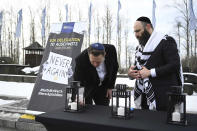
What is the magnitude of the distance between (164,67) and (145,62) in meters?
0.21

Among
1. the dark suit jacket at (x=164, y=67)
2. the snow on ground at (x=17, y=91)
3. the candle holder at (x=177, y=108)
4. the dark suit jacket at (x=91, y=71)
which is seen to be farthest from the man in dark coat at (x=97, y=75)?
the snow on ground at (x=17, y=91)

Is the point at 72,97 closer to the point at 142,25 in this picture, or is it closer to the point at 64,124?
the point at 64,124

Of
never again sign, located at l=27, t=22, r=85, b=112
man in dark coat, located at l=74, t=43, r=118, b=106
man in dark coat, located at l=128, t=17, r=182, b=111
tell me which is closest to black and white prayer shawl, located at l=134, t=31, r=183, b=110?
man in dark coat, located at l=128, t=17, r=182, b=111

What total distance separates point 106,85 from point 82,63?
1.37 ft

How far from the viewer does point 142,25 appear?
1.91 meters

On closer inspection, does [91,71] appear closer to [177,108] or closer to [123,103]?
[123,103]

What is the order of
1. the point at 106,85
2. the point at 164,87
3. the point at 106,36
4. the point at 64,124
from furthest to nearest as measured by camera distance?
the point at 106,36
the point at 106,85
the point at 164,87
the point at 64,124

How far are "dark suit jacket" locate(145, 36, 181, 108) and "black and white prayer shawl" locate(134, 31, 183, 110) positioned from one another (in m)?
0.04

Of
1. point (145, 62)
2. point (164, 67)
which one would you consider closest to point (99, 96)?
point (145, 62)

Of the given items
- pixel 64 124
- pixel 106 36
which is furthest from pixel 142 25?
pixel 106 36

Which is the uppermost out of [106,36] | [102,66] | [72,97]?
[106,36]

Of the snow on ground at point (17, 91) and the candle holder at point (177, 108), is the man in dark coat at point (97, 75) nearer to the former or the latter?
the candle holder at point (177, 108)

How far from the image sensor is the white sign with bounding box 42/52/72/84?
3871 millimetres

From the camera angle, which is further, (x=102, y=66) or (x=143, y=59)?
(x=102, y=66)
